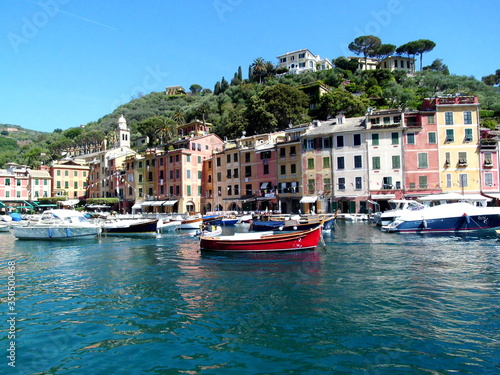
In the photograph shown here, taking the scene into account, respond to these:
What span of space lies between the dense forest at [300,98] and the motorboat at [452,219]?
25.5 meters

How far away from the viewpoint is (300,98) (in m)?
76.6

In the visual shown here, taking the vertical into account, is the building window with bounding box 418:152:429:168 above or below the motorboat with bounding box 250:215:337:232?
above

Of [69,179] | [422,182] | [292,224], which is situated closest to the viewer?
[292,224]

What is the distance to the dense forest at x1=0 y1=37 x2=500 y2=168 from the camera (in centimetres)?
7306

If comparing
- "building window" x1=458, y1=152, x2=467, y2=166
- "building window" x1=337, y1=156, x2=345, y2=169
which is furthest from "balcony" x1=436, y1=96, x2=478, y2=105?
"building window" x1=337, y1=156, x2=345, y2=169

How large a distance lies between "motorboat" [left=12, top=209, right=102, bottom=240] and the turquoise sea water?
13.0m

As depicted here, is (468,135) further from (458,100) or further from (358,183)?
(358,183)

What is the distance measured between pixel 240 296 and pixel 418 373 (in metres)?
6.66

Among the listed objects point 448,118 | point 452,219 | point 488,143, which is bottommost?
point 452,219

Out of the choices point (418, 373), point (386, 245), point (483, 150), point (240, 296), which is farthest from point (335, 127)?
point (418, 373)

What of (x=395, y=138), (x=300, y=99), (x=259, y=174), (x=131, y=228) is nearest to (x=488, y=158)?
(x=395, y=138)

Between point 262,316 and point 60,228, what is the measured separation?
28.3m

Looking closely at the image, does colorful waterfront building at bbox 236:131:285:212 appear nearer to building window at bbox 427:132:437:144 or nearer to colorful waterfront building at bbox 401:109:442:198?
colorful waterfront building at bbox 401:109:442:198

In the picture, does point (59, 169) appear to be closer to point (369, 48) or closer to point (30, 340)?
point (30, 340)
